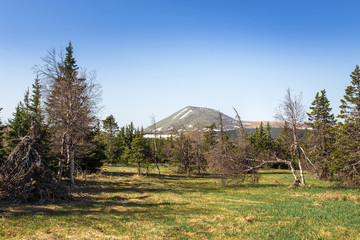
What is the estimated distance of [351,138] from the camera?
22078mm

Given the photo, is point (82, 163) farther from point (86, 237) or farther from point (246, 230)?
point (246, 230)

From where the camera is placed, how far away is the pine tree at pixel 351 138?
21.6 metres

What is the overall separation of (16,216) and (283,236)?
11.4 m

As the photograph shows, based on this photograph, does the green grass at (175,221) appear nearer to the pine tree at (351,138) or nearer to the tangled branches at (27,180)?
the tangled branches at (27,180)

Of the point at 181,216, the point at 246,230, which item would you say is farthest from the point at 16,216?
the point at 246,230

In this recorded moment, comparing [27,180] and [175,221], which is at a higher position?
[27,180]

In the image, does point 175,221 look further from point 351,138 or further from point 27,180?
point 351,138

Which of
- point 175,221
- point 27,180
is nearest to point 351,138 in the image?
point 175,221

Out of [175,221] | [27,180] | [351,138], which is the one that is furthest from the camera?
[351,138]

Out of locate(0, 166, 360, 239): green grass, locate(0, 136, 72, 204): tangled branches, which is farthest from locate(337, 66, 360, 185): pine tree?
locate(0, 136, 72, 204): tangled branches

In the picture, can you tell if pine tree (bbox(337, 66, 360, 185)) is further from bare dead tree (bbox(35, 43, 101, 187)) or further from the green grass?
bare dead tree (bbox(35, 43, 101, 187))

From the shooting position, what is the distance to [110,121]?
77.9 metres

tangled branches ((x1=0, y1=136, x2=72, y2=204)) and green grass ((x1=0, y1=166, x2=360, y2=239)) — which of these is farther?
tangled branches ((x1=0, y1=136, x2=72, y2=204))

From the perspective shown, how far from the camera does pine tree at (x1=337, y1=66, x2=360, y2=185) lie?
2156cm
